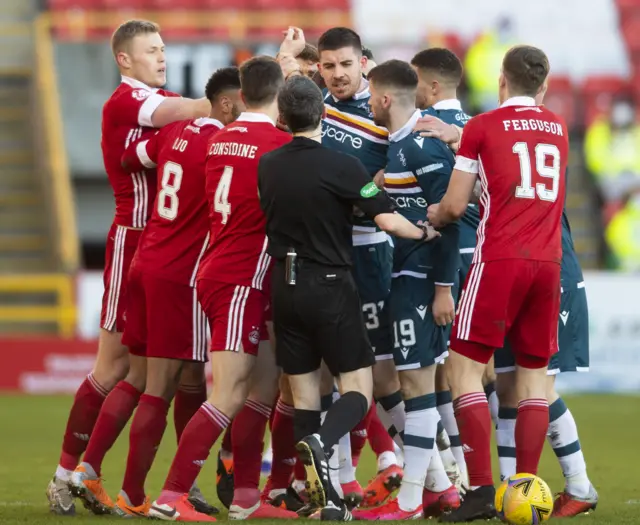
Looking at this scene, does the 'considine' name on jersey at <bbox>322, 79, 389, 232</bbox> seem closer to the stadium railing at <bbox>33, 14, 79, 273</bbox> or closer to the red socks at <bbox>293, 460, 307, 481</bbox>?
the red socks at <bbox>293, 460, 307, 481</bbox>

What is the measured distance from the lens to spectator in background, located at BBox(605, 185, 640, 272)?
18.9 m

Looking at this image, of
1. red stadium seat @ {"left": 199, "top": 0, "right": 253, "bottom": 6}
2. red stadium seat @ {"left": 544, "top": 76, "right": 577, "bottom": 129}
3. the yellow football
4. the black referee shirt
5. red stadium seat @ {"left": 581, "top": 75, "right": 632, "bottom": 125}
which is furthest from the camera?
red stadium seat @ {"left": 199, "top": 0, "right": 253, "bottom": 6}

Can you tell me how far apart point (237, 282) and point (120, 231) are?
1071 millimetres

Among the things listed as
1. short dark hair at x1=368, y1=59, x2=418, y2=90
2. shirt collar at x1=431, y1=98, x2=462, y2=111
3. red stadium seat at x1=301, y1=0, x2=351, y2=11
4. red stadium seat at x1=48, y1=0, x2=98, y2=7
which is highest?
red stadium seat at x1=48, y1=0, x2=98, y2=7

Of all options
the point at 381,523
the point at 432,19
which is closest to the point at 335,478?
the point at 381,523

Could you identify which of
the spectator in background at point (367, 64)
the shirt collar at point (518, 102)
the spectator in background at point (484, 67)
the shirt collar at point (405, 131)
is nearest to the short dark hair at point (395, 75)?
the shirt collar at point (405, 131)

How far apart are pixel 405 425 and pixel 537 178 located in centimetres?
146

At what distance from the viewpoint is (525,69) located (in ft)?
20.4

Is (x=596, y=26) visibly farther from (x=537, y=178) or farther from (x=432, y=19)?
(x=537, y=178)

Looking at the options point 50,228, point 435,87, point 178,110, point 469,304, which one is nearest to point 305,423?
point 469,304

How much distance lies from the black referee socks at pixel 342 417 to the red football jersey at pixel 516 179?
36.0 inches

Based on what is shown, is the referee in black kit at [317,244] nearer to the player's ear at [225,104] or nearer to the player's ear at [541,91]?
the player's ear at [225,104]

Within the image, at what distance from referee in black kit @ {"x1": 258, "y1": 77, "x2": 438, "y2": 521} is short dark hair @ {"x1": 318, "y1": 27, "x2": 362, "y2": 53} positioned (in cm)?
86

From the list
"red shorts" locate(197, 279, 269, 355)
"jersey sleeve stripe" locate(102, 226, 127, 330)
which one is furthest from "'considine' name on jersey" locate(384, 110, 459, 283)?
"jersey sleeve stripe" locate(102, 226, 127, 330)
